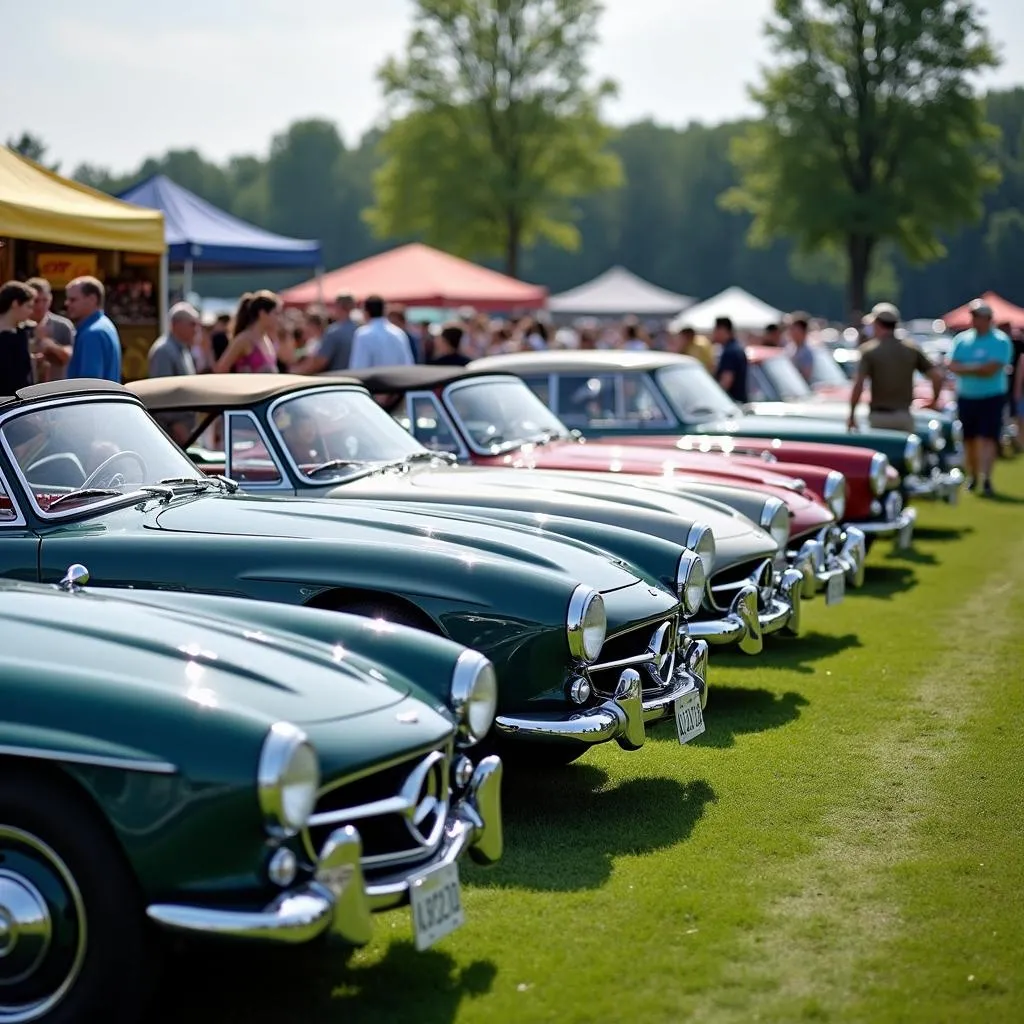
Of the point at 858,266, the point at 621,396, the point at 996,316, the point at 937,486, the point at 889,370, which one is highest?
the point at 858,266

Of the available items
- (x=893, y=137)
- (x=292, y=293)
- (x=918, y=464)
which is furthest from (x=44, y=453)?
(x=893, y=137)

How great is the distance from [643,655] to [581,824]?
2.26 ft

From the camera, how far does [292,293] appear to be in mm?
25000

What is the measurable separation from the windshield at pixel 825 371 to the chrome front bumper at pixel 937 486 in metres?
4.83

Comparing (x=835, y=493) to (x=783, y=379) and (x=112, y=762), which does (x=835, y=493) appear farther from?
(x=112, y=762)

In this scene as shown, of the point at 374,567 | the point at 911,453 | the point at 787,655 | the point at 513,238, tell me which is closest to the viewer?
the point at 374,567

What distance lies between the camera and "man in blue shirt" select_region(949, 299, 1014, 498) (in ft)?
53.4

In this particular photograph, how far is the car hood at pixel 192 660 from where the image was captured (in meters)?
3.59

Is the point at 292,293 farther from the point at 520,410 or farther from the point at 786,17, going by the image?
the point at 786,17

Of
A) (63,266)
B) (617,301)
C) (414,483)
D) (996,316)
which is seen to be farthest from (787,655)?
(617,301)

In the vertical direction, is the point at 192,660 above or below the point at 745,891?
above

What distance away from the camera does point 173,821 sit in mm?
→ 3365

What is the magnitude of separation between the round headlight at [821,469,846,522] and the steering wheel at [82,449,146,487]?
535cm

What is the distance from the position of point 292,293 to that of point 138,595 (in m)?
21.0
